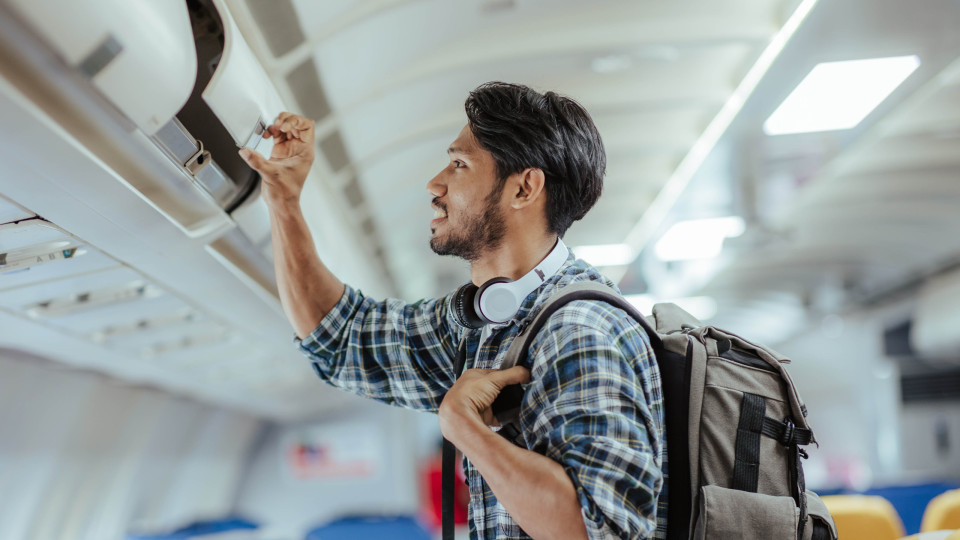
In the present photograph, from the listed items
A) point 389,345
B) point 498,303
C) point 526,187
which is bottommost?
point 498,303

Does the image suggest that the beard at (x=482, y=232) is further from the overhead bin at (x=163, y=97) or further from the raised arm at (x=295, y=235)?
the overhead bin at (x=163, y=97)

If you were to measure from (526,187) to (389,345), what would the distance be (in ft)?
2.38

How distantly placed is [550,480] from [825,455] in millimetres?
14990

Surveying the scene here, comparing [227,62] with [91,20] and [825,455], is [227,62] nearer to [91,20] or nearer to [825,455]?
[91,20]

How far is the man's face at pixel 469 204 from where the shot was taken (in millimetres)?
2137

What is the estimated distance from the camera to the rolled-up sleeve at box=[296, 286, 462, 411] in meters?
2.44

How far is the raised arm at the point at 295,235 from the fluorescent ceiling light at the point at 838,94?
244 cm

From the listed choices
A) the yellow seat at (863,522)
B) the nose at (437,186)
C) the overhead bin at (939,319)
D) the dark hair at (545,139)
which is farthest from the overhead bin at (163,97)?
the overhead bin at (939,319)

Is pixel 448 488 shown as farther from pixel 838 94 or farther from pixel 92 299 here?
pixel 838 94

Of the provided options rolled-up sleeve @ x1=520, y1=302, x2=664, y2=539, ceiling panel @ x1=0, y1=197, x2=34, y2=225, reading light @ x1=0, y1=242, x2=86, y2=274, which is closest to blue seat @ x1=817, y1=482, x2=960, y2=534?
rolled-up sleeve @ x1=520, y1=302, x2=664, y2=539

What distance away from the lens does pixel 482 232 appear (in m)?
2.14

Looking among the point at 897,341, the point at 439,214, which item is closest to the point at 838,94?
the point at 439,214

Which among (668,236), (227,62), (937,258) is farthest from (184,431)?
(937,258)

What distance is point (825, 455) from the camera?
14578 millimetres
